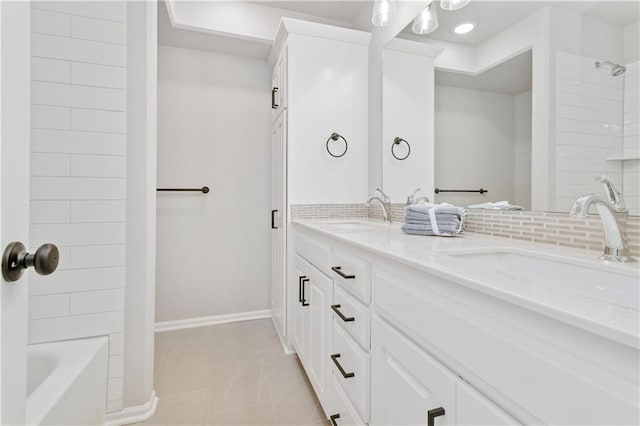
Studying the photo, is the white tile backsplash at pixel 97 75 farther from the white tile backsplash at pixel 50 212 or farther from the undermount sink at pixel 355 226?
the undermount sink at pixel 355 226

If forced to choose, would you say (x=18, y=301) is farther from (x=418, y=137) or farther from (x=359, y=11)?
(x=359, y=11)

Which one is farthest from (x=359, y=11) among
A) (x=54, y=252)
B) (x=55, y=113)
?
(x=54, y=252)

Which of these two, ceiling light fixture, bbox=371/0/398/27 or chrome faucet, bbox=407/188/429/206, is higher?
ceiling light fixture, bbox=371/0/398/27

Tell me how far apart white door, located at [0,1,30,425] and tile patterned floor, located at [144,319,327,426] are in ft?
3.83

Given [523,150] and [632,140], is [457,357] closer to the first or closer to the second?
[632,140]

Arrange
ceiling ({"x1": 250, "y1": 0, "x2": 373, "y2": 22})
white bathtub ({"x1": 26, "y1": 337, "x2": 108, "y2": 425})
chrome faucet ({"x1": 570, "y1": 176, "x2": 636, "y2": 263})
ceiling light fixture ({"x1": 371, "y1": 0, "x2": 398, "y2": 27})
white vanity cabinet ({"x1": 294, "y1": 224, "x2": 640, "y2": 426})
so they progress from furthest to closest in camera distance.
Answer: ceiling ({"x1": 250, "y1": 0, "x2": 373, "y2": 22})
ceiling light fixture ({"x1": 371, "y1": 0, "x2": 398, "y2": 27})
white bathtub ({"x1": 26, "y1": 337, "x2": 108, "y2": 425})
chrome faucet ({"x1": 570, "y1": 176, "x2": 636, "y2": 263})
white vanity cabinet ({"x1": 294, "y1": 224, "x2": 640, "y2": 426})

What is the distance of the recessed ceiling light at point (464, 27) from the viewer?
4.59 ft

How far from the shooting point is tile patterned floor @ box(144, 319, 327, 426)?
1490 millimetres

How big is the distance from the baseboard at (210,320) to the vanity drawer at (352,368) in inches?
61.4

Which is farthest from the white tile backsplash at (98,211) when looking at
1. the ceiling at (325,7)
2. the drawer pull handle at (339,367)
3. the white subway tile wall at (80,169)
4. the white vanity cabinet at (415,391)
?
the ceiling at (325,7)

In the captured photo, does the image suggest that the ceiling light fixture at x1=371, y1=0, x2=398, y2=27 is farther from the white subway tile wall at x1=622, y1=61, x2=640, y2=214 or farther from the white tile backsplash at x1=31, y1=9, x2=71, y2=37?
the white tile backsplash at x1=31, y1=9, x2=71, y2=37

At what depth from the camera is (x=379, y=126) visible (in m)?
2.11

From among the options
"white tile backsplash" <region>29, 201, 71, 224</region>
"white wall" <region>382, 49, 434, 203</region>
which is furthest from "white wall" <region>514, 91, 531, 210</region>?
"white tile backsplash" <region>29, 201, 71, 224</region>

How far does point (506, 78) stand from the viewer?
1.23m
